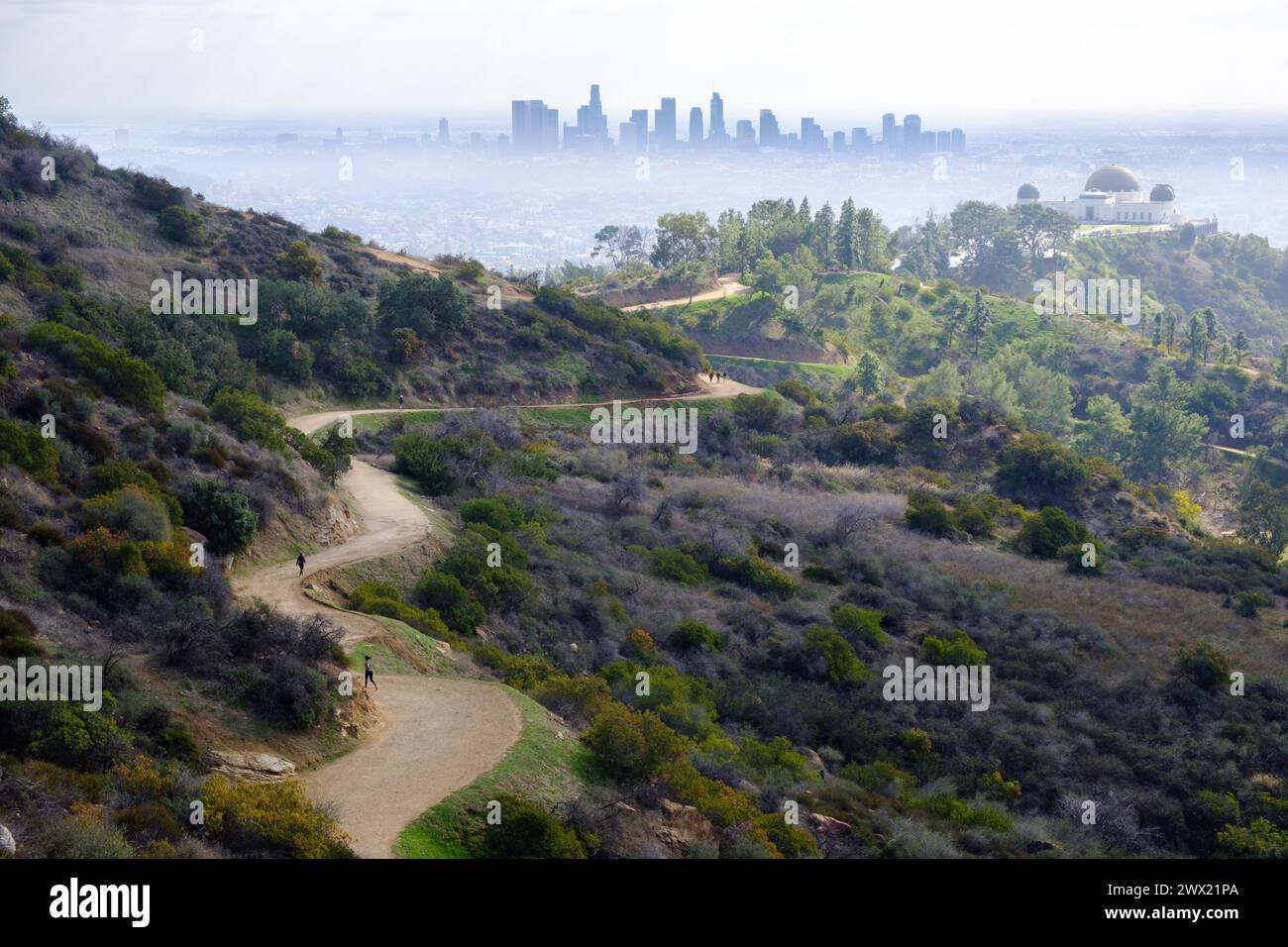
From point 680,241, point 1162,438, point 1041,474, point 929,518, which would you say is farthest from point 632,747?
point 680,241

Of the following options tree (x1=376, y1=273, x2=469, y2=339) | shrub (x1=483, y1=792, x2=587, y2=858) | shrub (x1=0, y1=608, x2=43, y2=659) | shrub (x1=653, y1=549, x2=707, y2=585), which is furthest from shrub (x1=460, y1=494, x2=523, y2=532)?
tree (x1=376, y1=273, x2=469, y2=339)

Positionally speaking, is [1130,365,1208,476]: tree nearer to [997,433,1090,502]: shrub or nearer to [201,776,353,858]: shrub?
[997,433,1090,502]: shrub

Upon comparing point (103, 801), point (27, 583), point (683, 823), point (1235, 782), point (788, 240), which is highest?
point (788, 240)

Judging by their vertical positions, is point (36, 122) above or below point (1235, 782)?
above

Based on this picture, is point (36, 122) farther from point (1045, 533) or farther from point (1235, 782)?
point (1235, 782)

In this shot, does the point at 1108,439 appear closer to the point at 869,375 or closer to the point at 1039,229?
the point at 869,375

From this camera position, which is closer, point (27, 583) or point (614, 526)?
point (27, 583)

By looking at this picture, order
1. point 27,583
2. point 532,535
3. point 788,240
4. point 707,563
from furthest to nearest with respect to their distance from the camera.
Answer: point 788,240, point 707,563, point 532,535, point 27,583
